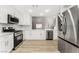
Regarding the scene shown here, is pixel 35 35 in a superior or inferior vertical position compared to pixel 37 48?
superior

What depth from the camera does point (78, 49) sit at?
7.52ft

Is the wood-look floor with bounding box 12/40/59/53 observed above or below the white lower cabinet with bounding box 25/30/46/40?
below

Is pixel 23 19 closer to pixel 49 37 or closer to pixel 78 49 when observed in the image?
pixel 49 37

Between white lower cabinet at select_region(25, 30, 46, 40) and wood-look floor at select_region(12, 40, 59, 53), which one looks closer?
wood-look floor at select_region(12, 40, 59, 53)

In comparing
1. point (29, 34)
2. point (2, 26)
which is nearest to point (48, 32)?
point (29, 34)

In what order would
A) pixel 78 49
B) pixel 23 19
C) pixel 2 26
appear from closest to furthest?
1. pixel 78 49
2. pixel 2 26
3. pixel 23 19

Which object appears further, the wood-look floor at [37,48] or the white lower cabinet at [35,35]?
the white lower cabinet at [35,35]

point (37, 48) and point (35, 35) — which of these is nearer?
point (37, 48)

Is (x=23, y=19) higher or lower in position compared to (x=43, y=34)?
higher

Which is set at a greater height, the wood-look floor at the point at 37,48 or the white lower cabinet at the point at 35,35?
the white lower cabinet at the point at 35,35

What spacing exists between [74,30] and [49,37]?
17.9 feet
